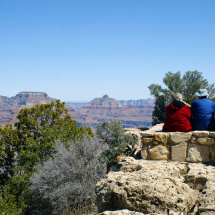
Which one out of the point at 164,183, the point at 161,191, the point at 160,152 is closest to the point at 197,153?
the point at 160,152

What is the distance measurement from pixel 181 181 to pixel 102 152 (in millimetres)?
9595

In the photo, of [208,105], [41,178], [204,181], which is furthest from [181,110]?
[41,178]

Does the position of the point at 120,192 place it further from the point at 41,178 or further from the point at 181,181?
the point at 41,178

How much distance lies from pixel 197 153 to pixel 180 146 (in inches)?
19.3

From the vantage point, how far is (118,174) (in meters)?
6.61

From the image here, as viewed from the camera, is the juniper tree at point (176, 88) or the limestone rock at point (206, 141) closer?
the limestone rock at point (206, 141)

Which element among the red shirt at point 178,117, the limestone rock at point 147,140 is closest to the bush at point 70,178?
the limestone rock at point 147,140

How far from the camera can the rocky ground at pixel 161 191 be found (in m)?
4.93

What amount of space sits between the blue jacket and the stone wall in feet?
1.67

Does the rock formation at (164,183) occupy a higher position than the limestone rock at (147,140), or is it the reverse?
the limestone rock at (147,140)

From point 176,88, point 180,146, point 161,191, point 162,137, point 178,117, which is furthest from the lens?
point 176,88

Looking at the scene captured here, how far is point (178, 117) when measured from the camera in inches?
300

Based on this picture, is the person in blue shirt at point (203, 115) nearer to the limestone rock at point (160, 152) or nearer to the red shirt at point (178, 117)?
the red shirt at point (178, 117)

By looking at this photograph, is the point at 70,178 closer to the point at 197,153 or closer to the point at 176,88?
the point at 197,153
